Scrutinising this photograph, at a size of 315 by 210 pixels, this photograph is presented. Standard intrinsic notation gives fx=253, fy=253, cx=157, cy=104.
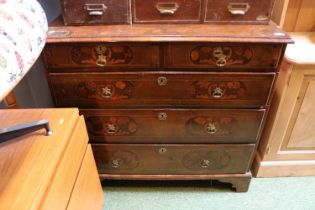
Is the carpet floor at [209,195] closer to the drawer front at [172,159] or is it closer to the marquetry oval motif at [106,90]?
the drawer front at [172,159]

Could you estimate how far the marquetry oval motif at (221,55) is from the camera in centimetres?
93

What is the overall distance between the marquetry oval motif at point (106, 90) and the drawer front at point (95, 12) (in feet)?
0.79

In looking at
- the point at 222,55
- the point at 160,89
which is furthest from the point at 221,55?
the point at 160,89

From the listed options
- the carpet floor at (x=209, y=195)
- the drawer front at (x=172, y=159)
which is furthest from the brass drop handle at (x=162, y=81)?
the carpet floor at (x=209, y=195)

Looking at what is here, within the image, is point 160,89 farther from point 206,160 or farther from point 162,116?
point 206,160

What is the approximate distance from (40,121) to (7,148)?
0.39 feet

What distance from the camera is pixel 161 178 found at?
1299mm

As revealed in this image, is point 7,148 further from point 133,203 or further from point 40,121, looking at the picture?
point 133,203

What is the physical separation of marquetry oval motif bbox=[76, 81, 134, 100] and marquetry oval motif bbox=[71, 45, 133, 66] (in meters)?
0.09

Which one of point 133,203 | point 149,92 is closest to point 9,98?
point 149,92

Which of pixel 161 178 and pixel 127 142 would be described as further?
pixel 161 178

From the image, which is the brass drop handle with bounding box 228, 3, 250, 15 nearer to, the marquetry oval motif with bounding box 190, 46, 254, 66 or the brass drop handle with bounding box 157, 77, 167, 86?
the marquetry oval motif with bounding box 190, 46, 254, 66

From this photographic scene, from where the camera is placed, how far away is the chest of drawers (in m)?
0.92

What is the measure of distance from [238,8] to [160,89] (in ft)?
1.42
